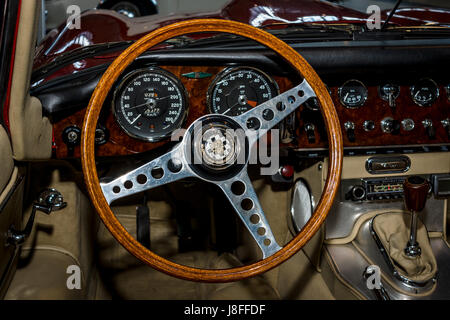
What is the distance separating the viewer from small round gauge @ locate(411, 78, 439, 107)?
2.04 meters

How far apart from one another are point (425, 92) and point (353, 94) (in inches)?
13.6

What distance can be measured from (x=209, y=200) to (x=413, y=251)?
124cm

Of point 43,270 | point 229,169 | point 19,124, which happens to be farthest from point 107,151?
point 43,270

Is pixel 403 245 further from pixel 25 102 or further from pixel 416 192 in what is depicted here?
pixel 25 102

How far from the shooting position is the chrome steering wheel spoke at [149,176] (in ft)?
4.65

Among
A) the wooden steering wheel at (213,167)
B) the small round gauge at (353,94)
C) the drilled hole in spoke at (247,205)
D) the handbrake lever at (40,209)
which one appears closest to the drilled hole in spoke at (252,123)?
the wooden steering wheel at (213,167)

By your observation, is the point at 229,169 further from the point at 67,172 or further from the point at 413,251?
the point at 67,172

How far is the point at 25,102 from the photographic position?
1.53 meters

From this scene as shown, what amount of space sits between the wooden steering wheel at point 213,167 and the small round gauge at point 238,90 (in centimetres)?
27

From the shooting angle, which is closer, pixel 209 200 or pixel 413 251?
pixel 413 251

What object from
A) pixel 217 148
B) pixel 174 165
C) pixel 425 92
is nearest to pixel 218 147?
pixel 217 148

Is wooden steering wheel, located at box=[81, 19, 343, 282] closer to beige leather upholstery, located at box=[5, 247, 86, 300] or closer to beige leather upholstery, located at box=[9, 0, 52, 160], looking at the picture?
beige leather upholstery, located at box=[9, 0, 52, 160]

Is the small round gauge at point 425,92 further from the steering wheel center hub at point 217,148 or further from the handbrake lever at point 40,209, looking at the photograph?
the handbrake lever at point 40,209

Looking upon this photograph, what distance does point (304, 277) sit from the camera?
2406 millimetres
